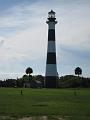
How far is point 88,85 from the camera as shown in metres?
105

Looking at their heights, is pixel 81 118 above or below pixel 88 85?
below

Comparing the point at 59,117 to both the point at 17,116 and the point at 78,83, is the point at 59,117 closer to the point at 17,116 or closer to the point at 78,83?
the point at 17,116

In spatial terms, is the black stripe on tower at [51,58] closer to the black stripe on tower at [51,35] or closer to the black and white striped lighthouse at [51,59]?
the black and white striped lighthouse at [51,59]

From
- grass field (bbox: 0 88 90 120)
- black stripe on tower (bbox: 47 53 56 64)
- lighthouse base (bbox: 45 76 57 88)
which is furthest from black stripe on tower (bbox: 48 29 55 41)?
grass field (bbox: 0 88 90 120)

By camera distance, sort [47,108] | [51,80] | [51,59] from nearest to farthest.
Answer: [47,108], [51,59], [51,80]

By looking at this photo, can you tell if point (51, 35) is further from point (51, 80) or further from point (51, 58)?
point (51, 80)

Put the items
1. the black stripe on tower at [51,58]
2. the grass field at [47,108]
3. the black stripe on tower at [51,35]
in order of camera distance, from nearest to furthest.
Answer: the grass field at [47,108] < the black stripe on tower at [51,58] < the black stripe on tower at [51,35]

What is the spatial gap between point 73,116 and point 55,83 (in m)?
57.4

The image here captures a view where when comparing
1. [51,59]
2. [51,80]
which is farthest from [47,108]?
[51,80]

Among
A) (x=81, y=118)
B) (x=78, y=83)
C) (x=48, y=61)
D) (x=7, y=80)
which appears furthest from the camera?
(x=7, y=80)

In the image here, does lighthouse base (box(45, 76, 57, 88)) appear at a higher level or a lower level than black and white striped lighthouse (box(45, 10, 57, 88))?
lower

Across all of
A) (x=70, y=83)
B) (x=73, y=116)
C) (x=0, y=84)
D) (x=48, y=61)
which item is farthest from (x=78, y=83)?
(x=73, y=116)

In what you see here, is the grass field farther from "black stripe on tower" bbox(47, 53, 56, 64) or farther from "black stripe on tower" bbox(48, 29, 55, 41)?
"black stripe on tower" bbox(48, 29, 55, 41)

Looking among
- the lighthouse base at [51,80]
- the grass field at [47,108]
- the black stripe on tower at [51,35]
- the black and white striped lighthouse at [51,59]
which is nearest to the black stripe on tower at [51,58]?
the black and white striped lighthouse at [51,59]
